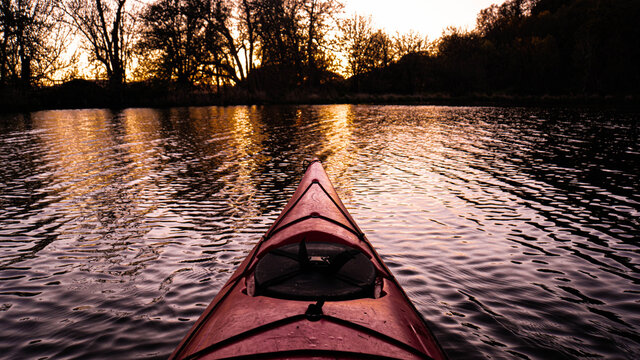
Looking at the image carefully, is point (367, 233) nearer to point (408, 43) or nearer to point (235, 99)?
point (235, 99)

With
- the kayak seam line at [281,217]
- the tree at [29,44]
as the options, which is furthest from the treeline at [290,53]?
the kayak seam line at [281,217]

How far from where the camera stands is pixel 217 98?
137ft

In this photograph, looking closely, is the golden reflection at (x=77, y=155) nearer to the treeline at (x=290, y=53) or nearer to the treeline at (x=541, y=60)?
the treeline at (x=290, y=53)

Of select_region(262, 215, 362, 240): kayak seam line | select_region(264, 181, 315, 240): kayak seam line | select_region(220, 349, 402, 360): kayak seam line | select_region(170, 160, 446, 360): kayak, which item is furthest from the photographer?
select_region(264, 181, 315, 240): kayak seam line

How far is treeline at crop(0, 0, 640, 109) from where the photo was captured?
36906 millimetres

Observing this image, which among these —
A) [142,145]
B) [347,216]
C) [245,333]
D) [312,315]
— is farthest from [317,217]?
[142,145]

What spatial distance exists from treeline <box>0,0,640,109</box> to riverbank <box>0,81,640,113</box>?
9.6 inches

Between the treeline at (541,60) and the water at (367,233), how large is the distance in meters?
42.4

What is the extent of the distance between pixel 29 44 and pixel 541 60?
59.4 metres

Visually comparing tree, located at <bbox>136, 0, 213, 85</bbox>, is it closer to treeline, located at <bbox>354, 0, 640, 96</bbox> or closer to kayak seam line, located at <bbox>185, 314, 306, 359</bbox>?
treeline, located at <bbox>354, 0, 640, 96</bbox>

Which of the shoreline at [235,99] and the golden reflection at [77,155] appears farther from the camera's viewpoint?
the shoreline at [235,99]

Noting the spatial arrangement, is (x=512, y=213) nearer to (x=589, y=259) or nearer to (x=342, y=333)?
(x=589, y=259)

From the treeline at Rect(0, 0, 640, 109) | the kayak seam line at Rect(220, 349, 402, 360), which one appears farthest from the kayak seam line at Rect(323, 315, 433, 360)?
the treeline at Rect(0, 0, 640, 109)

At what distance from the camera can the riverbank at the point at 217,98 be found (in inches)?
1475
